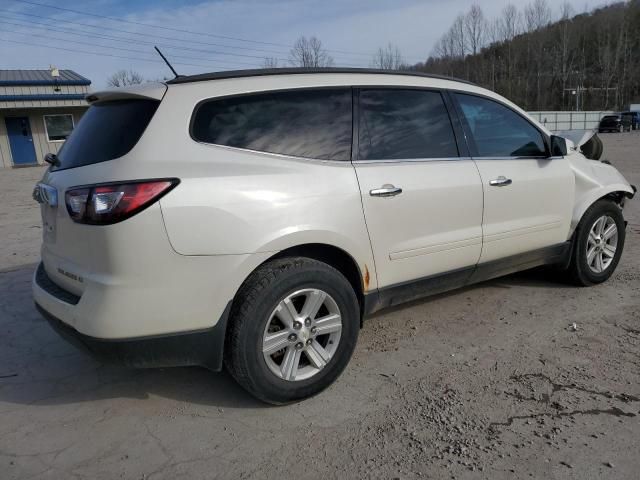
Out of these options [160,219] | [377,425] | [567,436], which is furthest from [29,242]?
[567,436]

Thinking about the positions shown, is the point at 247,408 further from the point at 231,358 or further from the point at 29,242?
the point at 29,242

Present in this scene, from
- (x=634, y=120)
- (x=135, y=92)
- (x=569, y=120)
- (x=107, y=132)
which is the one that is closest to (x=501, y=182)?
(x=135, y=92)

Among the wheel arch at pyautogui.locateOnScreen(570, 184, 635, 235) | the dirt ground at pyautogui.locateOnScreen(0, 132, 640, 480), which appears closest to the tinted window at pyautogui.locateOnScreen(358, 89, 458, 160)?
the dirt ground at pyautogui.locateOnScreen(0, 132, 640, 480)

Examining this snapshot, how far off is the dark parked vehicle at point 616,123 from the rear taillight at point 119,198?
50.7 m

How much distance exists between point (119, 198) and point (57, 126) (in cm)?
2714

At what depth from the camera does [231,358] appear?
2711 millimetres

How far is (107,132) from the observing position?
109 inches

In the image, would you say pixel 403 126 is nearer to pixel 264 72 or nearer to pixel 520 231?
pixel 264 72

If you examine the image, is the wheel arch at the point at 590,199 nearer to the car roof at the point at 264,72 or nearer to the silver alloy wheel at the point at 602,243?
the silver alloy wheel at the point at 602,243

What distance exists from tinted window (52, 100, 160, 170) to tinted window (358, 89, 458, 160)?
128 cm

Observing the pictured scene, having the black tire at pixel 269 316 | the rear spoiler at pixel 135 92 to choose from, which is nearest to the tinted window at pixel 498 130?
the black tire at pixel 269 316

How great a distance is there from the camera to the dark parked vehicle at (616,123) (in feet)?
147

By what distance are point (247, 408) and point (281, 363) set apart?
332mm

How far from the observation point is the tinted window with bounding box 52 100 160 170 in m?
2.61
